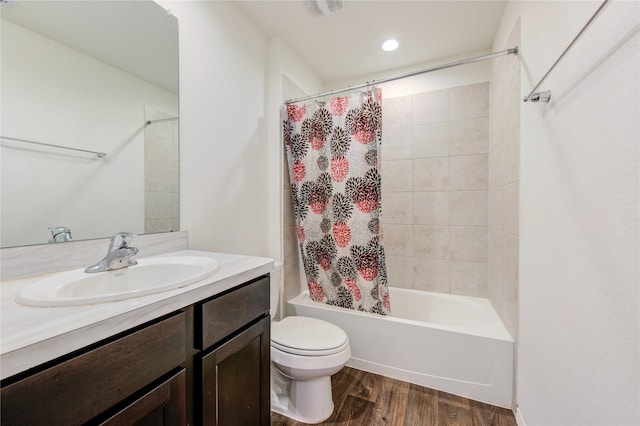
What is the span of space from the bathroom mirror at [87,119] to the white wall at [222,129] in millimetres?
77

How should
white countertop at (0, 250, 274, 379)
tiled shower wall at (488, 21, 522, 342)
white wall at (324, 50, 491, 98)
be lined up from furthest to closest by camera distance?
white wall at (324, 50, 491, 98) < tiled shower wall at (488, 21, 522, 342) < white countertop at (0, 250, 274, 379)

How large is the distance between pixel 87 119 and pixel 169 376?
0.99 meters

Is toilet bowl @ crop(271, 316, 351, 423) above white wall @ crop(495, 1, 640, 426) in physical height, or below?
below

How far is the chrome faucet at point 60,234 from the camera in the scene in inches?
35.2

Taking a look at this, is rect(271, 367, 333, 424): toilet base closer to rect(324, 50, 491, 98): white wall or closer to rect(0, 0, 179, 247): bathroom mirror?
rect(0, 0, 179, 247): bathroom mirror

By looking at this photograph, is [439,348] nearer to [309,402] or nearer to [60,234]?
[309,402]

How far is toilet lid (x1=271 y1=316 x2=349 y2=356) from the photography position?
53.8 inches

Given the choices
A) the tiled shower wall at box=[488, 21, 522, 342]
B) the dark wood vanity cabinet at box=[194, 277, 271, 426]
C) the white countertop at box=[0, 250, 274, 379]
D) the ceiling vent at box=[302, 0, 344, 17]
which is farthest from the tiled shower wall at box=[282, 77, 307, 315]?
the tiled shower wall at box=[488, 21, 522, 342]

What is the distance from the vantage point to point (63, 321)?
1.71ft

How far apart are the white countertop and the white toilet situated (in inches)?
31.5

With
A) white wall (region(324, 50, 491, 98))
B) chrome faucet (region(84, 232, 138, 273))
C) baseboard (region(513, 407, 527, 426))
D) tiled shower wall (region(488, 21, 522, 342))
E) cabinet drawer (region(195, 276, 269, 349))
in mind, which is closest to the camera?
cabinet drawer (region(195, 276, 269, 349))

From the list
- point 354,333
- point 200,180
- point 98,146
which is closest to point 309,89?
point 200,180

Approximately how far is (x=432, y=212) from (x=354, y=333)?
122 cm

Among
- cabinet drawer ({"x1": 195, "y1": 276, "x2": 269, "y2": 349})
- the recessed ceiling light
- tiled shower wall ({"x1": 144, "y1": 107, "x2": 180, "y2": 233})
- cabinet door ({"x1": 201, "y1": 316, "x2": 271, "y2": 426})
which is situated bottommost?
cabinet door ({"x1": 201, "y1": 316, "x2": 271, "y2": 426})
